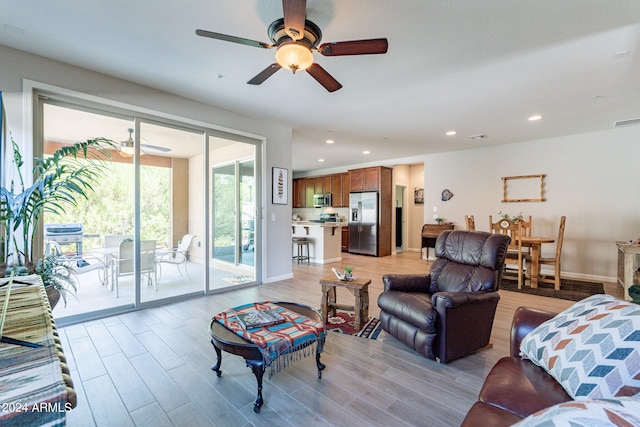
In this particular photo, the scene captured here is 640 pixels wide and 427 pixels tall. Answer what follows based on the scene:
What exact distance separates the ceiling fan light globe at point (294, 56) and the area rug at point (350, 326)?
249 cm

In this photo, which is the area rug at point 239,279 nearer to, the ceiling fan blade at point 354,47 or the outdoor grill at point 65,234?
the outdoor grill at point 65,234

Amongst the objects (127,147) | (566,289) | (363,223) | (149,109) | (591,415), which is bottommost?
(566,289)

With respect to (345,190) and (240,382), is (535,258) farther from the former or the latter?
(345,190)

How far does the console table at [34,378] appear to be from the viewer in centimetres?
56

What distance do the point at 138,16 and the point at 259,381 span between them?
2.80m

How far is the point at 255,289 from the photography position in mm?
4367

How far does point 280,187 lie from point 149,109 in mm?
2186

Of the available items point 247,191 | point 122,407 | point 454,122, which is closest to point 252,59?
point 247,191

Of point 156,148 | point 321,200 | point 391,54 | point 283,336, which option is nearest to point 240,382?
point 283,336

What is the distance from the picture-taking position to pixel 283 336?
183 cm

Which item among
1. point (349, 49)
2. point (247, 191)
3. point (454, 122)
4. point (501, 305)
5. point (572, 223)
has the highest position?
point (454, 122)

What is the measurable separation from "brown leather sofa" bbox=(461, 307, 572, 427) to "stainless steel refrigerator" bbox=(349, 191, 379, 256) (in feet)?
21.1

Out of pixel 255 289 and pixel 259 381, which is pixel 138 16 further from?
pixel 255 289

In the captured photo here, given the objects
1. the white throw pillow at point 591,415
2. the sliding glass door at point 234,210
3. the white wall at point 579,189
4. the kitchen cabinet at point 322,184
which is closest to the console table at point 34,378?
the white throw pillow at point 591,415
